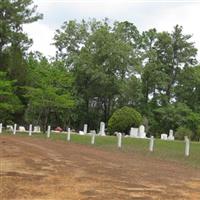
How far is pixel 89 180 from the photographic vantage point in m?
12.5

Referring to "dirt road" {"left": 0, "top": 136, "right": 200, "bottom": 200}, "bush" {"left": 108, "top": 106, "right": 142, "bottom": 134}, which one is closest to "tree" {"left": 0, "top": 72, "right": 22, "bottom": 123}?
"bush" {"left": 108, "top": 106, "right": 142, "bottom": 134}

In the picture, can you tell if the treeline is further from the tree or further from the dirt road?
the dirt road

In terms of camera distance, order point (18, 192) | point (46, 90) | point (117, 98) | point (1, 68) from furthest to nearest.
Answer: point (117, 98) < point (1, 68) < point (46, 90) < point (18, 192)

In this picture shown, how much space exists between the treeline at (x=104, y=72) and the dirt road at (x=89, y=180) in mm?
40918

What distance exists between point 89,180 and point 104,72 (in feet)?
196

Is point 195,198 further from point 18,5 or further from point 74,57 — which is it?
point 74,57

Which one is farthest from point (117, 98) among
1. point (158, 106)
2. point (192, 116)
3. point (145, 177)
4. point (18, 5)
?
point (145, 177)

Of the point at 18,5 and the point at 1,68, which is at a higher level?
the point at 18,5

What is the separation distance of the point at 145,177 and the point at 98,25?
65.7 meters

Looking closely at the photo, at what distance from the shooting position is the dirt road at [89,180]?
10.3 m

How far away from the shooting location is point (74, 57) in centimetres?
7369

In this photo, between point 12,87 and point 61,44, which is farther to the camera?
point 61,44

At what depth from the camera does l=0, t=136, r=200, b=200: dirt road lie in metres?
10.3

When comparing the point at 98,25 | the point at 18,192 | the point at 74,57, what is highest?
the point at 98,25
